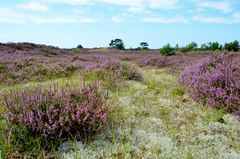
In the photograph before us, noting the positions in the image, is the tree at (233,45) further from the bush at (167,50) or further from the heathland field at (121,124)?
the heathland field at (121,124)

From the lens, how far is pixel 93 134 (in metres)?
3.75

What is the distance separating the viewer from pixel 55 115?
3.54m

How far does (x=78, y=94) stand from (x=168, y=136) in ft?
4.79

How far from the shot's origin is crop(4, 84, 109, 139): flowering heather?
3389 millimetres

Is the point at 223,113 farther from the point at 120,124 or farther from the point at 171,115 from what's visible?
the point at 120,124

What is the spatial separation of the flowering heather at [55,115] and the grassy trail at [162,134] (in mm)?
194

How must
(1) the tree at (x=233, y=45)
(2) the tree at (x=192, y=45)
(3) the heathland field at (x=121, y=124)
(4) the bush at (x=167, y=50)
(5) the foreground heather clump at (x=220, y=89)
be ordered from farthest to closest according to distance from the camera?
(2) the tree at (x=192, y=45)
(1) the tree at (x=233, y=45)
(4) the bush at (x=167, y=50)
(5) the foreground heather clump at (x=220, y=89)
(3) the heathland field at (x=121, y=124)

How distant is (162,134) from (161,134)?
2cm

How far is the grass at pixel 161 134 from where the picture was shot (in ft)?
11.1

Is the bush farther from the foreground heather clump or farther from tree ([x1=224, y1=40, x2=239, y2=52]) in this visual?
the foreground heather clump

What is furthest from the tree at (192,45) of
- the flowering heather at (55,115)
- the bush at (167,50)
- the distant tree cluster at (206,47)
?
the flowering heather at (55,115)

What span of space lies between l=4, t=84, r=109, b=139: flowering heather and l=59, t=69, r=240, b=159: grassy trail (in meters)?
0.19

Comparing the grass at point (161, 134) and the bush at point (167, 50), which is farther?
the bush at point (167, 50)

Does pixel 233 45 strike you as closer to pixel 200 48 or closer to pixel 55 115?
pixel 200 48
